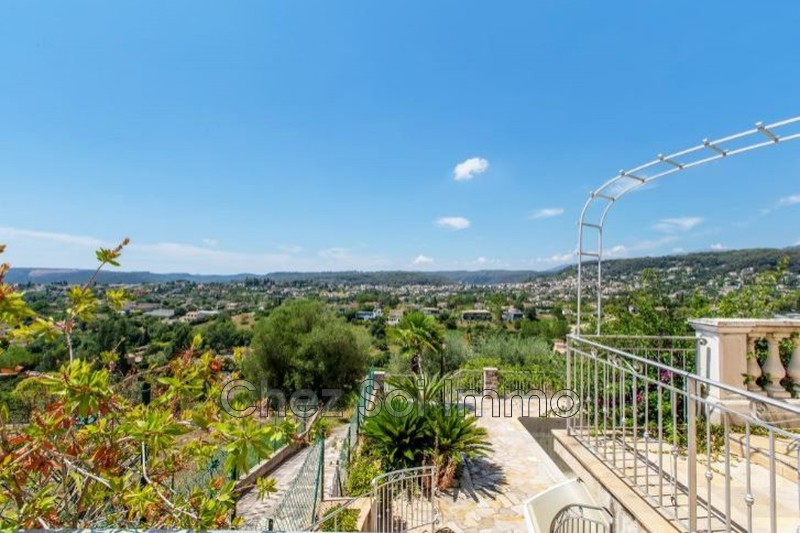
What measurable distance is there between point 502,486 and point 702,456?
2.61 m

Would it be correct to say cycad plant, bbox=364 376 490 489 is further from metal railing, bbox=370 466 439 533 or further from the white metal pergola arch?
the white metal pergola arch

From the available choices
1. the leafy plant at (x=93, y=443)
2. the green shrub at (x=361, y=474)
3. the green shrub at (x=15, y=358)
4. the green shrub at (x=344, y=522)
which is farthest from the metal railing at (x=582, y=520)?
the green shrub at (x=15, y=358)

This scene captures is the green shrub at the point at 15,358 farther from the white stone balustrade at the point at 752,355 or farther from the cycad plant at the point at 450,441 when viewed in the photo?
the white stone balustrade at the point at 752,355

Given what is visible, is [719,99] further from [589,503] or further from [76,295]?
[76,295]

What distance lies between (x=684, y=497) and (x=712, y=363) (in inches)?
73.6

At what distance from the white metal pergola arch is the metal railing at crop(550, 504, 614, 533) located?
167cm

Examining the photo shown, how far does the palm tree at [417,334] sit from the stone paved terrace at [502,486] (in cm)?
336

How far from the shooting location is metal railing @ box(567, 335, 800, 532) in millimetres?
1637

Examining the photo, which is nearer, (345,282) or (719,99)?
(719,99)

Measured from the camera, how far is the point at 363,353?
1838cm

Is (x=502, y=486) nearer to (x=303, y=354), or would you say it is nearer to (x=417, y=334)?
(x=417, y=334)

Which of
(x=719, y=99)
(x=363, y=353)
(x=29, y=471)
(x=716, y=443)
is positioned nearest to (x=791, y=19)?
(x=719, y=99)

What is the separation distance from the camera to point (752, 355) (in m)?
3.50

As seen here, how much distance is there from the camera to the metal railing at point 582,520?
2.51m
